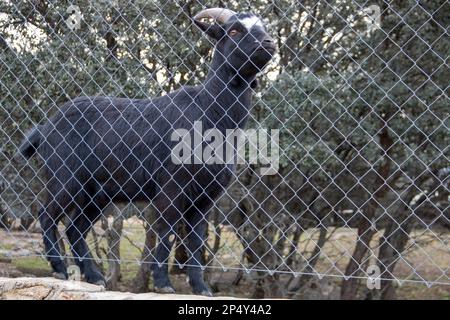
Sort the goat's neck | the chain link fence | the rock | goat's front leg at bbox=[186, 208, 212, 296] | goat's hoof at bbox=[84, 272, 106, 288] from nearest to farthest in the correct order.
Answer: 1. the rock
2. goat's front leg at bbox=[186, 208, 212, 296]
3. the goat's neck
4. goat's hoof at bbox=[84, 272, 106, 288]
5. the chain link fence

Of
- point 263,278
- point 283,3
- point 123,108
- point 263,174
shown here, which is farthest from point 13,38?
point 263,278

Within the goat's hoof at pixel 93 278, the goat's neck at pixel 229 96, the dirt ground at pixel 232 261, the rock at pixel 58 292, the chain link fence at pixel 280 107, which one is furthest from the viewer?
the dirt ground at pixel 232 261

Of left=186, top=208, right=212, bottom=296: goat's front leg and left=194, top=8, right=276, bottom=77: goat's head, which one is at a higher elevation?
left=194, top=8, right=276, bottom=77: goat's head

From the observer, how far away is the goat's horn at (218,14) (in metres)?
4.24

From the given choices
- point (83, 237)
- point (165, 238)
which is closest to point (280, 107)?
point (165, 238)

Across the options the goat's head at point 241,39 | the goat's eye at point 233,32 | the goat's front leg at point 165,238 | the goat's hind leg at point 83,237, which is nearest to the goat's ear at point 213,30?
the goat's head at point 241,39

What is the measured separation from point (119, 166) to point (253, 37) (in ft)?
4.45

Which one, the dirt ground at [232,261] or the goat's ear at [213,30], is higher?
the goat's ear at [213,30]

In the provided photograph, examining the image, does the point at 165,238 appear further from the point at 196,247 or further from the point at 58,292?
the point at 58,292

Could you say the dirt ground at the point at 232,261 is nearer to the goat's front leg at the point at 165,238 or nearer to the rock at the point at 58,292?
the goat's front leg at the point at 165,238

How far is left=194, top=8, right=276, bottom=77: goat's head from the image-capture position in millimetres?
3943

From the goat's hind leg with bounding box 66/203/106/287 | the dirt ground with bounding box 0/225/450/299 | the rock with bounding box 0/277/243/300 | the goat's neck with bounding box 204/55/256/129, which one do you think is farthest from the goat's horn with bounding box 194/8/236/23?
the dirt ground with bounding box 0/225/450/299

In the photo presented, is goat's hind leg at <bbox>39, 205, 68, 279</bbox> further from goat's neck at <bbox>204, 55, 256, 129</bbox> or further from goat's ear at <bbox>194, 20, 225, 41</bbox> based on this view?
goat's ear at <bbox>194, 20, 225, 41</bbox>

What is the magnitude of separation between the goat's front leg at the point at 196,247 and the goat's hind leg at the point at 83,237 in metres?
0.79
